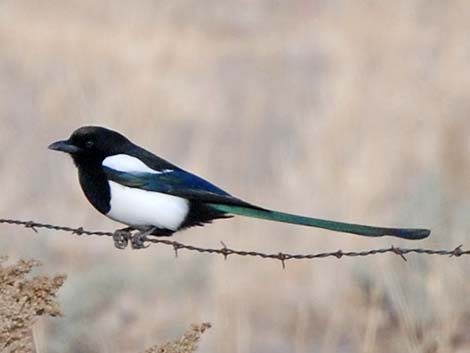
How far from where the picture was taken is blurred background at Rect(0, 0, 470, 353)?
22.9 feet

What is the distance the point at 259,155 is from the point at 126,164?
654cm

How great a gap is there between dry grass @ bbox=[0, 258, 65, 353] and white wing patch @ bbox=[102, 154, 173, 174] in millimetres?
455

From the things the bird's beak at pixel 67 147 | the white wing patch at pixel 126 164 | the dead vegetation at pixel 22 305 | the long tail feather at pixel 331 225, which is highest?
the bird's beak at pixel 67 147

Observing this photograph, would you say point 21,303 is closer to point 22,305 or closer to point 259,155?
point 22,305

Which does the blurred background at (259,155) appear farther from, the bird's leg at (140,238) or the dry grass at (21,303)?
the dry grass at (21,303)

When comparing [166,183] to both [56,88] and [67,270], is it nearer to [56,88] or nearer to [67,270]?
[67,270]

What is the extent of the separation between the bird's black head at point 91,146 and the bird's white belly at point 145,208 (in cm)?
12

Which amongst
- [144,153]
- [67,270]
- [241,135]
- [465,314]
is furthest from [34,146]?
[144,153]

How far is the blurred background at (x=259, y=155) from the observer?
6973 mm

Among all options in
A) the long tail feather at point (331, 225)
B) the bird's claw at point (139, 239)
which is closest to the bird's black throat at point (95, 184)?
the bird's claw at point (139, 239)

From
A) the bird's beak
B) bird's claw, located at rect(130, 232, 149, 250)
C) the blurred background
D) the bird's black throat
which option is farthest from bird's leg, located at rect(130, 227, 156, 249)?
the blurred background

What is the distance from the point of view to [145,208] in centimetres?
434

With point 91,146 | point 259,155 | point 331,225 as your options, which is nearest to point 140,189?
point 91,146

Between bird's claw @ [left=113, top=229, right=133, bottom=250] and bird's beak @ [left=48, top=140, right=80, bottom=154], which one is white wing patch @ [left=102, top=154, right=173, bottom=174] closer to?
bird's beak @ [left=48, top=140, right=80, bottom=154]
